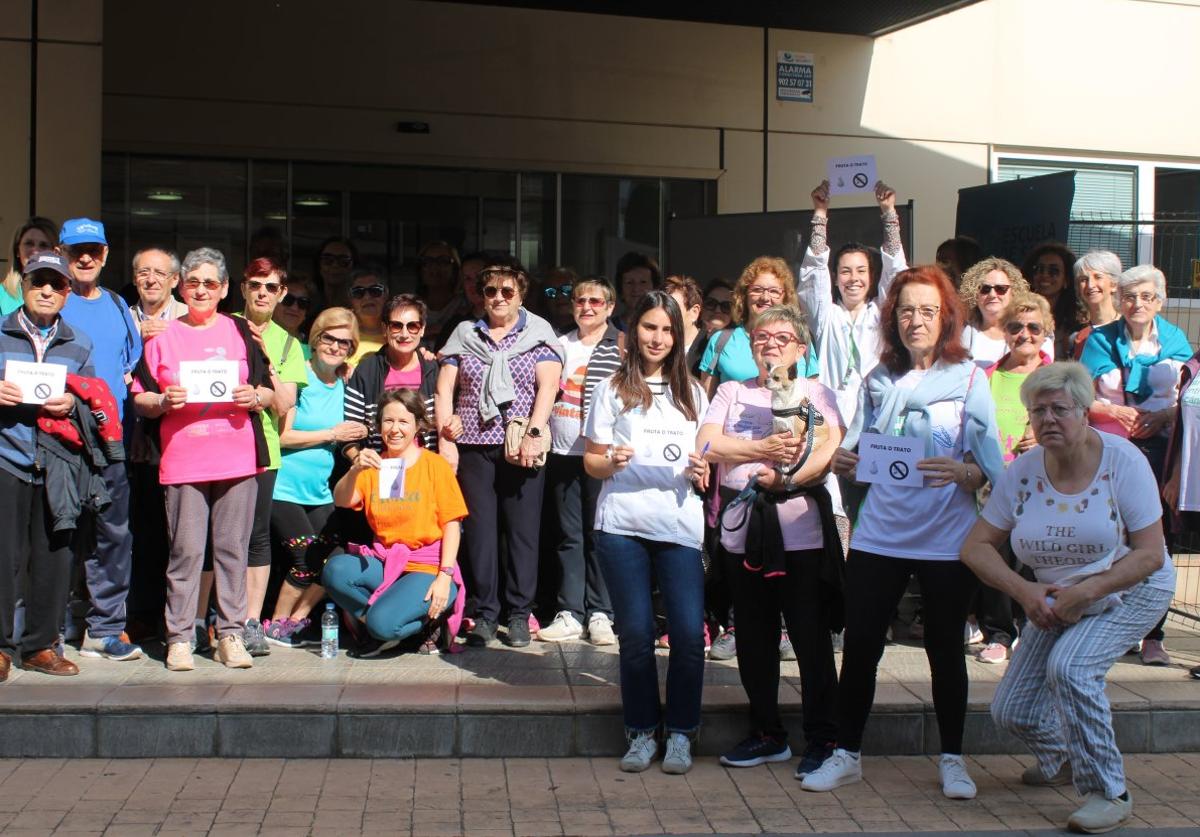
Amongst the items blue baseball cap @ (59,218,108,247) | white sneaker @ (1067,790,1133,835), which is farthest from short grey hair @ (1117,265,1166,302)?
blue baseball cap @ (59,218,108,247)

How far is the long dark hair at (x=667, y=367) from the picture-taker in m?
5.70

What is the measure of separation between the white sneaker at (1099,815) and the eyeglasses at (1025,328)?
102 inches

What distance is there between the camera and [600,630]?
7.11 meters

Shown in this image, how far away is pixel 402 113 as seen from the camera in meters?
10.6

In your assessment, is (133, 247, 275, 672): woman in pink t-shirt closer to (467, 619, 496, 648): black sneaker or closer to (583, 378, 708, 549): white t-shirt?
(467, 619, 496, 648): black sneaker

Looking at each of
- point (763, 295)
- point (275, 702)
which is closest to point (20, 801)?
point (275, 702)

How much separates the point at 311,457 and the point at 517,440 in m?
1.08

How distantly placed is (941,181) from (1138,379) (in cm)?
484

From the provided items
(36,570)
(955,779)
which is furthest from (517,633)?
(955,779)

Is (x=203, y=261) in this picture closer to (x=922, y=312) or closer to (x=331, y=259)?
(x=331, y=259)

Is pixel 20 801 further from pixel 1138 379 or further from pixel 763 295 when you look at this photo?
pixel 1138 379

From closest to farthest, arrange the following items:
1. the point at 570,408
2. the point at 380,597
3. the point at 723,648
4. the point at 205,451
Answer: the point at 205,451, the point at 380,597, the point at 723,648, the point at 570,408

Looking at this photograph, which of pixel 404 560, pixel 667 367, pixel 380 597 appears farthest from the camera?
pixel 404 560

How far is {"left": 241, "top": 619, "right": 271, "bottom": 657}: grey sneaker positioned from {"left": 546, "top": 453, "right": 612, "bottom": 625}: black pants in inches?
62.2
